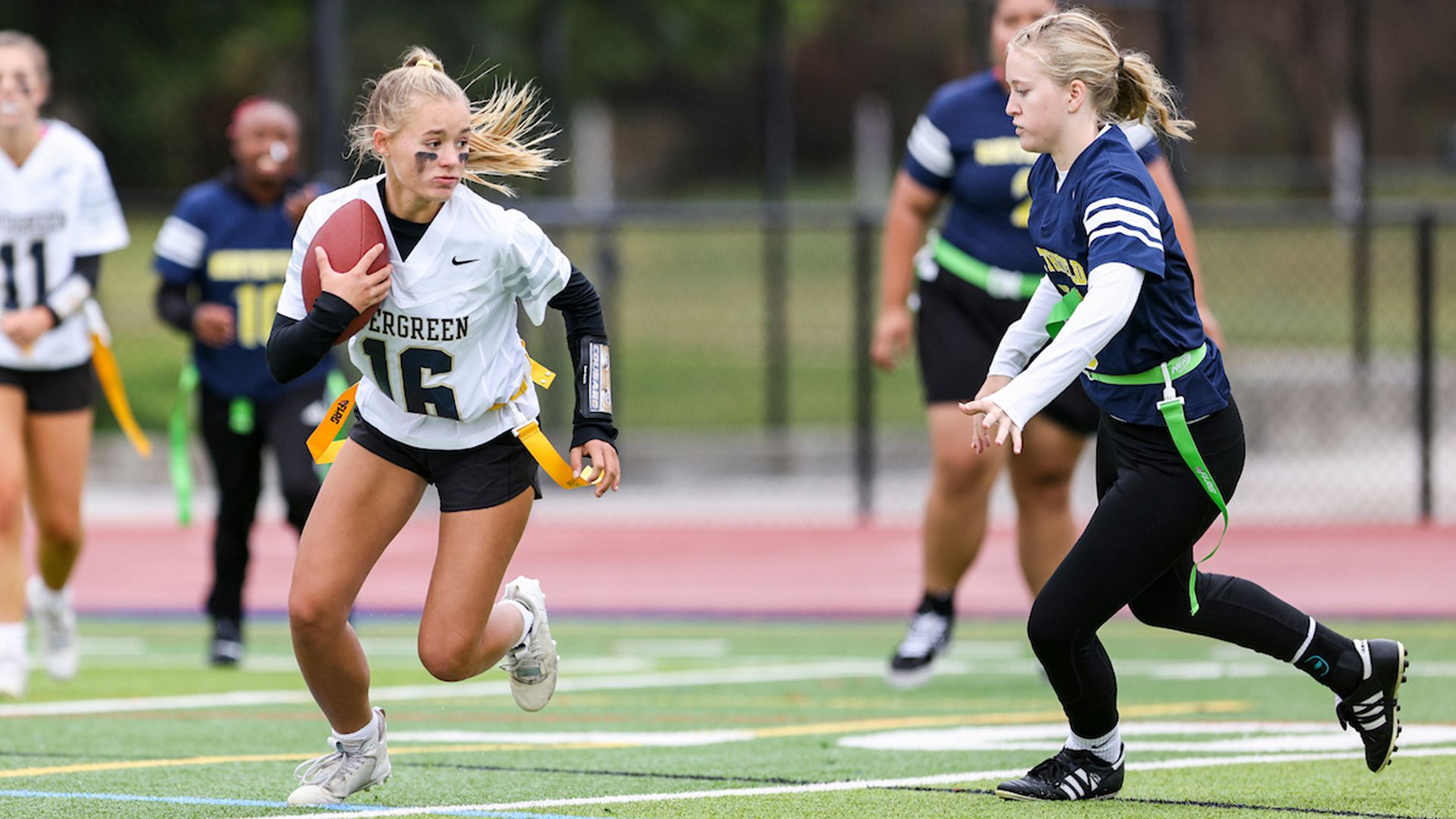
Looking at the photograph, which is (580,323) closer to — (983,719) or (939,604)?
(983,719)

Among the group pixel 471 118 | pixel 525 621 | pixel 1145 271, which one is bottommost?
pixel 525 621

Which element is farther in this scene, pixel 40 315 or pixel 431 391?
pixel 40 315

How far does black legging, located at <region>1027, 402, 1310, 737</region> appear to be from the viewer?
16.7 feet

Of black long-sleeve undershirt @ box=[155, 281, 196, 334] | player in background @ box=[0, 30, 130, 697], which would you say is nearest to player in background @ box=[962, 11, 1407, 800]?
player in background @ box=[0, 30, 130, 697]

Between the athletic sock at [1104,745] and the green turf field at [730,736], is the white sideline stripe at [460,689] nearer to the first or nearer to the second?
the green turf field at [730,736]

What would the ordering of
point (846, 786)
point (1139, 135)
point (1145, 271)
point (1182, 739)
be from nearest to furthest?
point (1145, 271)
point (846, 786)
point (1182, 739)
point (1139, 135)

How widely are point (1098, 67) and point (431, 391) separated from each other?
5.87ft

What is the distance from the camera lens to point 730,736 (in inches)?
257

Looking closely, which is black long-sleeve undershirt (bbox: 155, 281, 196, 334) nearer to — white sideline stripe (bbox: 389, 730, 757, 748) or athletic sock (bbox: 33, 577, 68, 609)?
athletic sock (bbox: 33, 577, 68, 609)

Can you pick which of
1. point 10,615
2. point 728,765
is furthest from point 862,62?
point 728,765

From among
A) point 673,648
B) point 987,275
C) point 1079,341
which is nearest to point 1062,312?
point 1079,341

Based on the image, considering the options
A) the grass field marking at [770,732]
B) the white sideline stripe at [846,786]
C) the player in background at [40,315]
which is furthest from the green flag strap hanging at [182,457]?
the white sideline stripe at [846,786]

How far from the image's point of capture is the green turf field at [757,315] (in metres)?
18.9

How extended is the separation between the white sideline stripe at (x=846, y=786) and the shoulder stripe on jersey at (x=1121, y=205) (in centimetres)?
156
